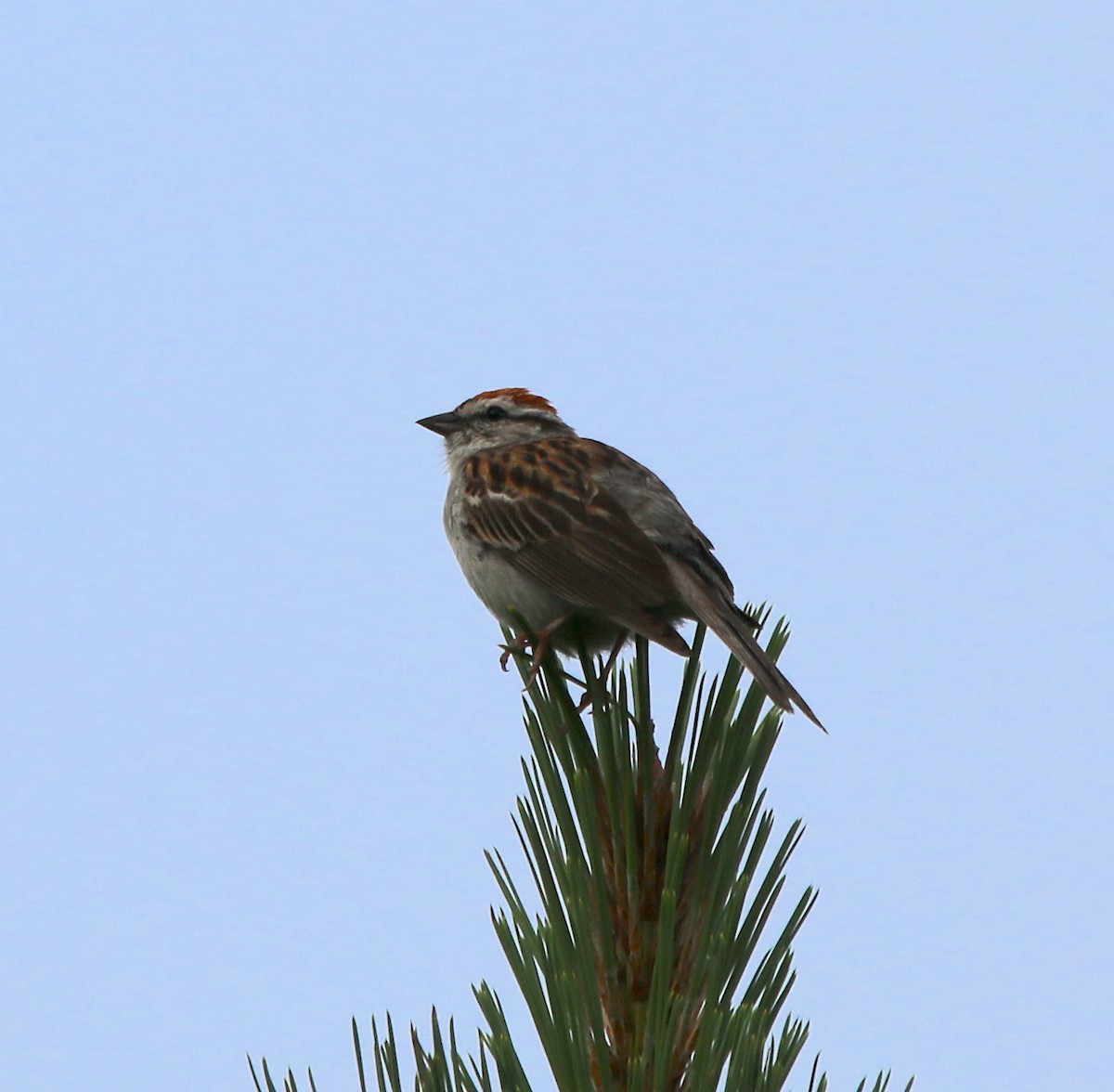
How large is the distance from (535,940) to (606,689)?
25.2 inches

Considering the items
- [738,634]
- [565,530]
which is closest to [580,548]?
[565,530]

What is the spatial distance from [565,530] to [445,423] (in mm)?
1977

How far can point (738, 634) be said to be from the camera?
3521 millimetres

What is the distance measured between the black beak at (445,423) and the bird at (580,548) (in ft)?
1.56

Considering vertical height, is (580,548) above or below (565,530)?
below

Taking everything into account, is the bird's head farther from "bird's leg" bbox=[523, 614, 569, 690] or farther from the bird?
"bird's leg" bbox=[523, 614, 569, 690]

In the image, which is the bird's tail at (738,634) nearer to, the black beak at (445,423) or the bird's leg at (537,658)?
the bird's leg at (537,658)

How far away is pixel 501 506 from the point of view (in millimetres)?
6113

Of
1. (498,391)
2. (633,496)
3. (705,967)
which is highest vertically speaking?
(498,391)

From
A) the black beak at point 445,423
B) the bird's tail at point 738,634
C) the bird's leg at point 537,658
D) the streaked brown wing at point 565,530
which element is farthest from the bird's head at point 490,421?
the bird's leg at point 537,658

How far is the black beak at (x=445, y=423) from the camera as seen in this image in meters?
7.54

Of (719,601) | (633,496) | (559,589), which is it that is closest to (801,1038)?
(719,601)

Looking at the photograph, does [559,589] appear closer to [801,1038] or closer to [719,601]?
[719,601]

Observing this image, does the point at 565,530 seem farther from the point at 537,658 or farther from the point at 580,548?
the point at 537,658
